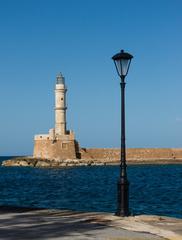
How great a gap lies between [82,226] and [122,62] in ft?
10.6

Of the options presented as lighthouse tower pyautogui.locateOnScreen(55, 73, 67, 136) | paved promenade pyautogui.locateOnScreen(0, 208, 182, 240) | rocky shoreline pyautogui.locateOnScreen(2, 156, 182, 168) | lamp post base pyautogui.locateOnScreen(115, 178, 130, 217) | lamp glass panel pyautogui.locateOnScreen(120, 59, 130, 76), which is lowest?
paved promenade pyautogui.locateOnScreen(0, 208, 182, 240)

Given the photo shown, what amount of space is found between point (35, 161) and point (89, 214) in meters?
62.3

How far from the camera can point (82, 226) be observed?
712 centimetres

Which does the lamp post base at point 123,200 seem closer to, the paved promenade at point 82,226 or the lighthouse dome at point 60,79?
the paved promenade at point 82,226

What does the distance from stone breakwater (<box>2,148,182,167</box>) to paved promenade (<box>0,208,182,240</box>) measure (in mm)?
59331

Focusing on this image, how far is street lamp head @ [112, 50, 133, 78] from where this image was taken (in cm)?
895

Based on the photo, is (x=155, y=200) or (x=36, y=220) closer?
(x=36, y=220)

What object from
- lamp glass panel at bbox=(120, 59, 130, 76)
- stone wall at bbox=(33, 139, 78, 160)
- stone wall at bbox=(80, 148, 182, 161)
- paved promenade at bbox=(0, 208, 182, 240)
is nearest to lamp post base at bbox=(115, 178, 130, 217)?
paved promenade at bbox=(0, 208, 182, 240)

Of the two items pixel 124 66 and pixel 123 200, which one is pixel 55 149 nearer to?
pixel 124 66

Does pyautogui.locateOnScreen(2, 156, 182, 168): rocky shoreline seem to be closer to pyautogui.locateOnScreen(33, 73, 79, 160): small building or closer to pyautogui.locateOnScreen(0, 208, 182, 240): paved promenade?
pyautogui.locateOnScreen(33, 73, 79, 160): small building

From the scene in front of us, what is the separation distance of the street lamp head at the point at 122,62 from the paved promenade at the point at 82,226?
8.39ft

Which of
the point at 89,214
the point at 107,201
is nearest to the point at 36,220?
the point at 89,214

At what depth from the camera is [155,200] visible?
22078mm

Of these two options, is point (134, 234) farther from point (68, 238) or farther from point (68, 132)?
point (68, 132)
